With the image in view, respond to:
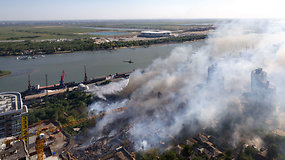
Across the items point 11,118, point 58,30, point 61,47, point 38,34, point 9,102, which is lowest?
point 11,118

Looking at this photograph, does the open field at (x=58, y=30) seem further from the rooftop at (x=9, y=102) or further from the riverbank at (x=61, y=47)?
the rooftop at (x=9, y=102)

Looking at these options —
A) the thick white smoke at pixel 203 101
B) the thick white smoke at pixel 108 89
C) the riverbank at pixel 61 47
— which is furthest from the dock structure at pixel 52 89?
the riverbank at pixel 61 47

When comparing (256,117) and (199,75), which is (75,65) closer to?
(199,75)

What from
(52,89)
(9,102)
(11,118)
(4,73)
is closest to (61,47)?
(4,73)

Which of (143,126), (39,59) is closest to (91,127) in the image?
(143,126)

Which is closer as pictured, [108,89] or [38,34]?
[108,89]

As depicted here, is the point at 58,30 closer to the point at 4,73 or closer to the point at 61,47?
the point at 61,47

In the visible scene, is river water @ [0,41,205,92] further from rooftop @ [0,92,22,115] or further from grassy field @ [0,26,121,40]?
grassy field @ [0,26,121,40]
